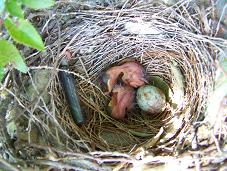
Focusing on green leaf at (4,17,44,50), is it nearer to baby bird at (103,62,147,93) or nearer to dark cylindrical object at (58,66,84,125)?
dark cylindrical object at (58,66,84,125)

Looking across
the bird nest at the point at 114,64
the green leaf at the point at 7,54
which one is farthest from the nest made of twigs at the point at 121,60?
the green leaf at the point at 7,54

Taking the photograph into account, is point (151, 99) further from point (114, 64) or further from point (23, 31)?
point (23, 31)

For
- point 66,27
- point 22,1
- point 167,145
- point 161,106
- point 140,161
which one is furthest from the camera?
point 161,106

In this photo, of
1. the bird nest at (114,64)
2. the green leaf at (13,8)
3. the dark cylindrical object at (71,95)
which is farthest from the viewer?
the dark cylindrical object at (71,95)

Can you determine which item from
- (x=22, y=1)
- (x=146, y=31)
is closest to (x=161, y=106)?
(x=146, y=31)

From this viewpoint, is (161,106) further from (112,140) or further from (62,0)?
(62,0)

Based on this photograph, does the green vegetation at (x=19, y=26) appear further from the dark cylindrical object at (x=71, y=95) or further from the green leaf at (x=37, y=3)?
the dark cylindrical object at (x=71, y=95)
